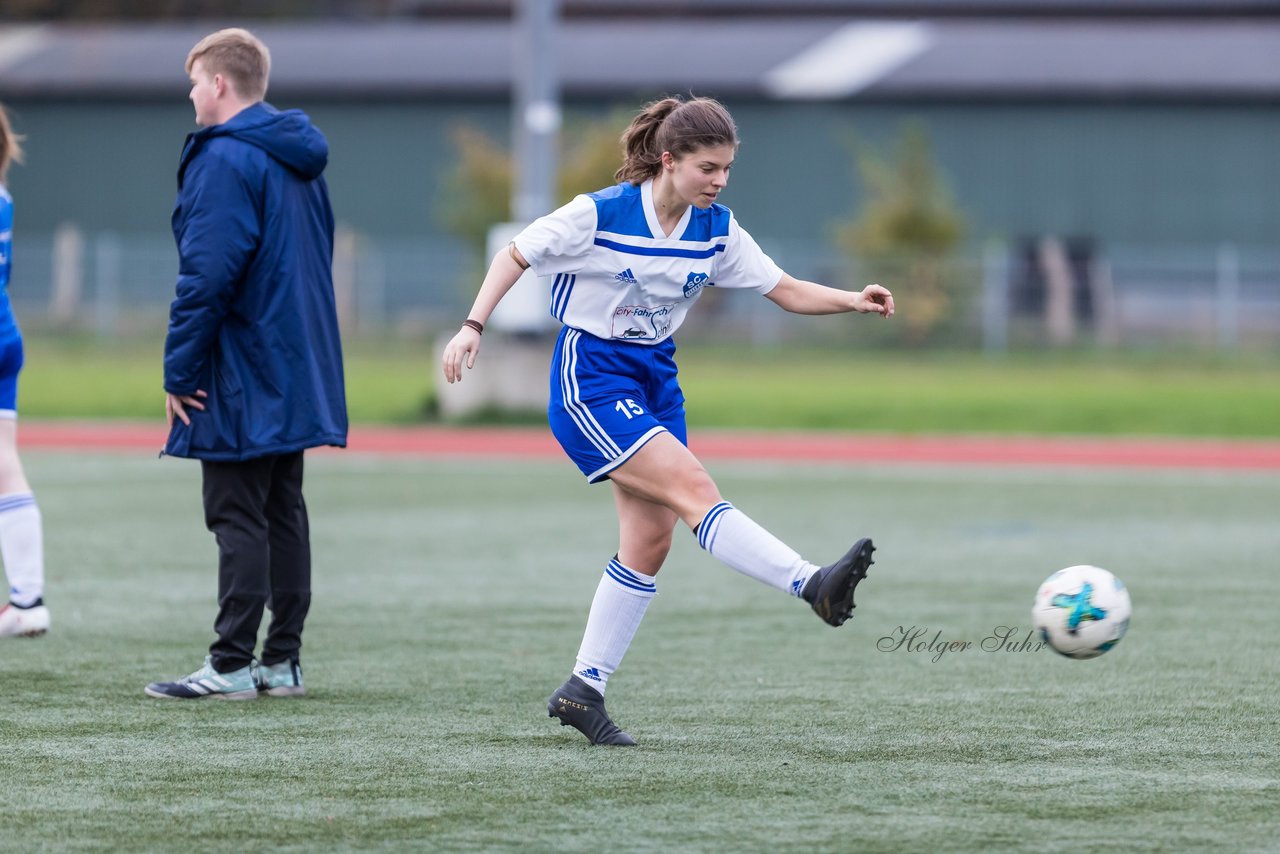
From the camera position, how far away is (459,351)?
5.38 m

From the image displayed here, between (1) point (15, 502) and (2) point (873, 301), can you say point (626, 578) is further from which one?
(1) point (15, 502)

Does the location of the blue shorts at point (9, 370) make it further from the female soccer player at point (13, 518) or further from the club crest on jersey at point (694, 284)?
the club crest on jersey at point (694, 284)

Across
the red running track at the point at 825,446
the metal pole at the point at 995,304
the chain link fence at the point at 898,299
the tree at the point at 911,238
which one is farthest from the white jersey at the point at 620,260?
the metal pole at the point at 995,304

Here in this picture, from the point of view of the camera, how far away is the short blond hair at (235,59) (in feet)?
21.0

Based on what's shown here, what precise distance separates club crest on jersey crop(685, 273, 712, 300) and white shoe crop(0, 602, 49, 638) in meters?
3.27

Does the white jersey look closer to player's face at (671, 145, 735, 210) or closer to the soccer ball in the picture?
player's face at (671, 145, 735, 210)

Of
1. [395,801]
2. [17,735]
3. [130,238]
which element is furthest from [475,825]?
[130,238]

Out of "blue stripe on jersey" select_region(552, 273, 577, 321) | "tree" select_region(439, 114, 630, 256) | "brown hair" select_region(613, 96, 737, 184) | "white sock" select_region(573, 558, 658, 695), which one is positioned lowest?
"white sock" select_region(573, 558, 658, 695)

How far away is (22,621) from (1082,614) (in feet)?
13.4

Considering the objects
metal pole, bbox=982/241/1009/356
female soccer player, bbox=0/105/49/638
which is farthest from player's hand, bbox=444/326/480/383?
metal pole, bbox=982/241/1009/356

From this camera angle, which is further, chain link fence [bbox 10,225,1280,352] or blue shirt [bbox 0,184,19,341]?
chain link fence [bbox 10,225,1280,352]

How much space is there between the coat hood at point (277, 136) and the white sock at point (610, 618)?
1.77m

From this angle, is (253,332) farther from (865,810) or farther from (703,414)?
(703,414)

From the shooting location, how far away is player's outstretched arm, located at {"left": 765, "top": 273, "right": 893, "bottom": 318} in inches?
237
